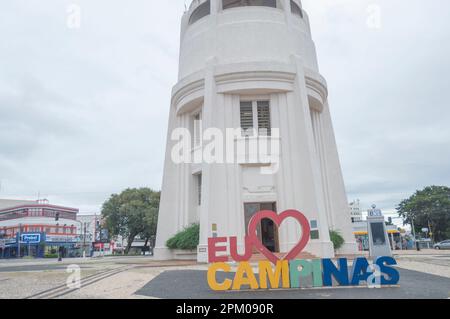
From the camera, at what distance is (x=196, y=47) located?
2536 cm

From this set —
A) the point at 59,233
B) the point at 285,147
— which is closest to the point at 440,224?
the point at 285,147

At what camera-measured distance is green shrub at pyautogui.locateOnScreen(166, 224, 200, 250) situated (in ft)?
69.8

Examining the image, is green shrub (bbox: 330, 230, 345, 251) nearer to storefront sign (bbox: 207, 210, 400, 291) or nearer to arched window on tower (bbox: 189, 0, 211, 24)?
storefront sign (bbox: 207, 210, 400, 291)

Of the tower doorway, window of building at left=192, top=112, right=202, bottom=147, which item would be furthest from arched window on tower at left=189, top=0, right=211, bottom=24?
the tower doorway

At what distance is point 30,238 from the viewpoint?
60.0m

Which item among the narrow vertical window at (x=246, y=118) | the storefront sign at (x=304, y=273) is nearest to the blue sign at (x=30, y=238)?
Result: the narrow vertical window at (x=246, y=118)

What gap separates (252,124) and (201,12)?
1047 centimetres

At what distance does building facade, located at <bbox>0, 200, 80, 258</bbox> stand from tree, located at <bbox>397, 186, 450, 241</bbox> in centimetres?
5811

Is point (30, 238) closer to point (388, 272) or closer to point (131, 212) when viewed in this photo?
point (131, 212)

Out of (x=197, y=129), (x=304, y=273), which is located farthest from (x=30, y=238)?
(x=304, y=273)

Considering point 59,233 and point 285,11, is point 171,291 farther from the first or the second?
point 59,233

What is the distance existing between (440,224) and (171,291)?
206ft

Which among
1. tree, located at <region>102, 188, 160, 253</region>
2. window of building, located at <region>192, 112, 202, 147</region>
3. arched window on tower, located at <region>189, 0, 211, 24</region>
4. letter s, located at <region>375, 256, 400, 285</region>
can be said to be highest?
arched window on tower, located at <region>189, 0, 211, 24</region>

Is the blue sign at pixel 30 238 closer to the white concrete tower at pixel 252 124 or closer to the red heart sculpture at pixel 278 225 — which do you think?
the white concrete tower at pixel 252 124
